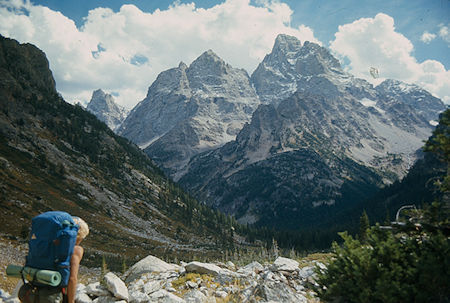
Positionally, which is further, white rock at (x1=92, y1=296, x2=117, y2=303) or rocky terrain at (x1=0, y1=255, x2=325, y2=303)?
rocky terrain at (x1=0, y1=255, x2=325, y2=303)

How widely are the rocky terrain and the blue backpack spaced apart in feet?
9.88

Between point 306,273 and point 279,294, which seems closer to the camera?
point 279,294

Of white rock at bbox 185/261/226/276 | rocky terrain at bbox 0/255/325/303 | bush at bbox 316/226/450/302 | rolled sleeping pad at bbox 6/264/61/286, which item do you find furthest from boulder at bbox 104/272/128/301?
bush at bbox 316/226/450/302

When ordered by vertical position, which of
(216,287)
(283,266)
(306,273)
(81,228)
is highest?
(81,228)

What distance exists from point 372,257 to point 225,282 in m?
6.67

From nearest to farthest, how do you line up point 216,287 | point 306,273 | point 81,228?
point 81,228 < point 216,287 < point 306,273

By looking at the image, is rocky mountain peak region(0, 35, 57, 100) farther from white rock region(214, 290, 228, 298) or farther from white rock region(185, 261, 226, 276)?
white rock region(214, 290, 228, 298)

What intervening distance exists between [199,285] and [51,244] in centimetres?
783

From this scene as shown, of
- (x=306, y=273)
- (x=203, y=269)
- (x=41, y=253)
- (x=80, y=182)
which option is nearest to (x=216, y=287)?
(x=203, y=269)

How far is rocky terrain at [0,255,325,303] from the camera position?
373 inches

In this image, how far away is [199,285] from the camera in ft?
38.4

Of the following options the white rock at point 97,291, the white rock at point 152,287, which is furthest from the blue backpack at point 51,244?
the white rock at point 152,287

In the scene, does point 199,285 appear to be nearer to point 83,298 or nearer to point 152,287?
point 152,287

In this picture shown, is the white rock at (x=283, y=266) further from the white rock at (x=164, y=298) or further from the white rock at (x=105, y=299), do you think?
the white rock at (x=105, y=299)
